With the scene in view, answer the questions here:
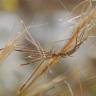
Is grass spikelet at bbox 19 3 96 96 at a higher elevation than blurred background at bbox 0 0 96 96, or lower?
higher

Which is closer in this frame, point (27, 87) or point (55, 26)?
point (27, 87)

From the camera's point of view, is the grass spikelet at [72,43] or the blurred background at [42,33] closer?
the grass spikelet at [72,43]

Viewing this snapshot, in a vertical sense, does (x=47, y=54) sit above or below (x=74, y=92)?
above

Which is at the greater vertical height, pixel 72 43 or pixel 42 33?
pixel 72 43

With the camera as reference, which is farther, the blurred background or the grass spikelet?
the blurred background

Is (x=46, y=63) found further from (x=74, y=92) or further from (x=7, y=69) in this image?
(x=7, y=69)

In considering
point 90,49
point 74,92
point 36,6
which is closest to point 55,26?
point 36,6

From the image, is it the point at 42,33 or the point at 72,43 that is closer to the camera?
the point at 72,43

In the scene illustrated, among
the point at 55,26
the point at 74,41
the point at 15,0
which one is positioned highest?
the point at 74,41
